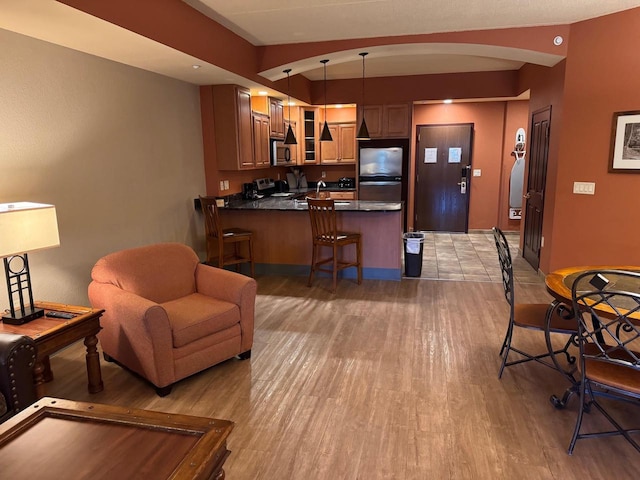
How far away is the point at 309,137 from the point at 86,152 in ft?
15.8

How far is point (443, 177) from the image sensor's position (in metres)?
7.94

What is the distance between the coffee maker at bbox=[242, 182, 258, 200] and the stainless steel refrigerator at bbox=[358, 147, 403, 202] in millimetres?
2161

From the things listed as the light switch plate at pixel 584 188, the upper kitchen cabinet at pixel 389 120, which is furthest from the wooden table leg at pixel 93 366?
the upper kitchen cabinet at pixel 389 120

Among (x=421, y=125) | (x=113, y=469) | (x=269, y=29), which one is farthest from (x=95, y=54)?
(x=421, y=125)

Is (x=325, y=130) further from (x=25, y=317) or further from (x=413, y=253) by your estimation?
(x=25, y=317)

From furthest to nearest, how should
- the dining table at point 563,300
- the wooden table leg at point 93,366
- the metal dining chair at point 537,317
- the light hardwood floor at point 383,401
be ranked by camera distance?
the wooden table leg at point 93,366 < the metal dining chair at point 537,317 < the dining table at point 563,300 < the light hardwood floor at point 383,401

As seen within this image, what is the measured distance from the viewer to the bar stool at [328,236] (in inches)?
180

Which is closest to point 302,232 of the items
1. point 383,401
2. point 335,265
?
point 335,265

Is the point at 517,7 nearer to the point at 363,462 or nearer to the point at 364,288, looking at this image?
the point at 364,288

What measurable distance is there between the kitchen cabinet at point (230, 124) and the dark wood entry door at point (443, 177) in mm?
3763

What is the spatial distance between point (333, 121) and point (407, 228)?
8.07ft

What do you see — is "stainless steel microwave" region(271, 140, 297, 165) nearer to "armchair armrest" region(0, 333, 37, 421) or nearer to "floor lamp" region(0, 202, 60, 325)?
"floor lamp" region(0, 202, 60, 325)

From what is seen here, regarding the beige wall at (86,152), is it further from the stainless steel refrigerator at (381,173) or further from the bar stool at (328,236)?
the stainless steel refrigerator at (381,173)

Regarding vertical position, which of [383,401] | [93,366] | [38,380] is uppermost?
[38,380]
